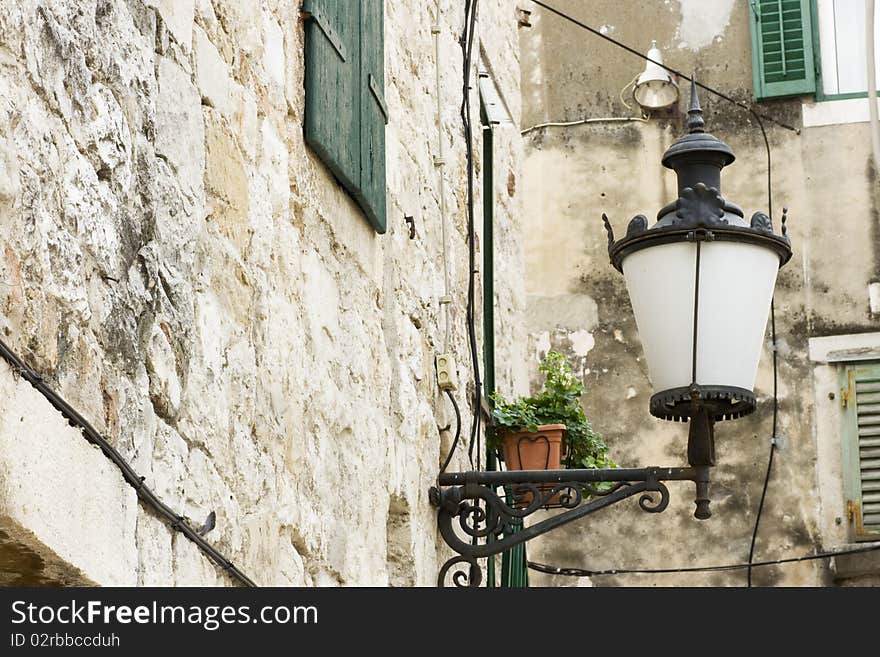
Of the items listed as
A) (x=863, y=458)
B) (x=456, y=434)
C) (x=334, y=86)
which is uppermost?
(x=863, y=458)

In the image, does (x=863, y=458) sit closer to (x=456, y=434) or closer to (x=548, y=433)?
(x=548, y=433)

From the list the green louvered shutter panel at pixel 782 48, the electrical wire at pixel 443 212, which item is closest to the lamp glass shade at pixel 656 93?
the green louvered shutter panel at pixel 782 48

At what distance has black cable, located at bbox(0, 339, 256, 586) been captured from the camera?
218cm

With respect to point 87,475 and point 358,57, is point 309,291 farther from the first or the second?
point 87,475

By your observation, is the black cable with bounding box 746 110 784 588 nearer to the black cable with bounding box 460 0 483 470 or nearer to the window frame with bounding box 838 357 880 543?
the window frame with bounding box 838 357 880 543

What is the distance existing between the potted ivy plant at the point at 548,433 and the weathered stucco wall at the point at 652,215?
419 cm

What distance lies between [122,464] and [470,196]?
3.62 metres

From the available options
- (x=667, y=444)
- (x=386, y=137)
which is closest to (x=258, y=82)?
(x=386, y=137)

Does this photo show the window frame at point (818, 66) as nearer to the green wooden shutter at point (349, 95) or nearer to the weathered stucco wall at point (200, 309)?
the weathered stucco wall at point (200, 309)

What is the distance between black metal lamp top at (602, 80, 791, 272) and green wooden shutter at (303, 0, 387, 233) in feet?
2.29

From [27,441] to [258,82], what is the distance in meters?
1.51

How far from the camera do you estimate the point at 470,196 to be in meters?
6.00

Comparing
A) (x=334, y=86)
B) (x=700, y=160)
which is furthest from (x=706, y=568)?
(x=334, y=86)

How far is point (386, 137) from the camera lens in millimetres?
4684
